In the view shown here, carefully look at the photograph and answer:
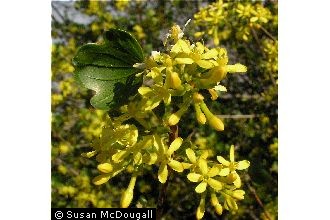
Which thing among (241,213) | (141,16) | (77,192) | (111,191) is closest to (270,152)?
(241,213)

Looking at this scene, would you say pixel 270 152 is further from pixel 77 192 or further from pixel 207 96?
pixel 207 96

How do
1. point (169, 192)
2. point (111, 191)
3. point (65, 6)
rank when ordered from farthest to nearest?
point (65, 6) → point (169, 192) → point (111, 191)

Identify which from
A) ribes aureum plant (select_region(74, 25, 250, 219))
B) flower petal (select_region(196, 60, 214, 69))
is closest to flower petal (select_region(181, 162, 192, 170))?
ribes aureum plant (select_region(74, 25, 250, 219))

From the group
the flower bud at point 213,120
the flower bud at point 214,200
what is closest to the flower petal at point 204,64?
the flower bud at point 213,120

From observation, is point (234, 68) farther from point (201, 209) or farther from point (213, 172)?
point (201, 209)

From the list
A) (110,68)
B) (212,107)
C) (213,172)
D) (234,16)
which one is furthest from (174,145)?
(212,107)
